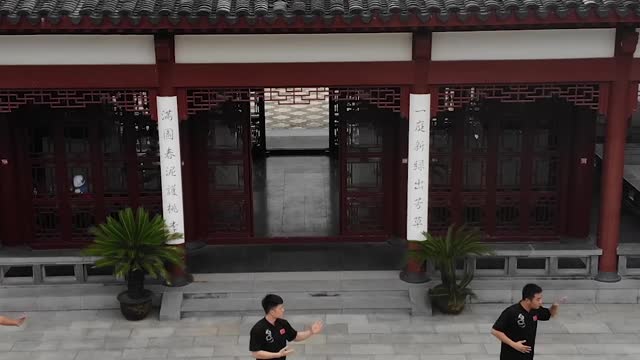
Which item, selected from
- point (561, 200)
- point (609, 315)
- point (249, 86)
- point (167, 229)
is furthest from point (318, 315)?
point (561, 200)

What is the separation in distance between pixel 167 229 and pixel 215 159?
2239 millimetres

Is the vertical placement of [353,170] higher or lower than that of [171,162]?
lower

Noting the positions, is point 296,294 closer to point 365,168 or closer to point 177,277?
point 177,277

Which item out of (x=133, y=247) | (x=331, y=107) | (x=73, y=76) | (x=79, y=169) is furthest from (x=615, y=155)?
(x=79, y=169)

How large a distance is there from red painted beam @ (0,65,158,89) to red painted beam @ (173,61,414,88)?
1.77ft

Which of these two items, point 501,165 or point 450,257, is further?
point 501,165

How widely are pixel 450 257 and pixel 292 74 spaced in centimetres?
311

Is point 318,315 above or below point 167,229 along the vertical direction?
below

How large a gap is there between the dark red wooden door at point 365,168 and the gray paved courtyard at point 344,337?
251cm

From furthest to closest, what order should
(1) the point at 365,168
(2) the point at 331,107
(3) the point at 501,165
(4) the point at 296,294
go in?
(2) the point at 331,107 → (1) the point at 365,168 → (3) the point at 501,165 → (4) the point at 296,294

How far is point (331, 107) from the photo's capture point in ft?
49.0

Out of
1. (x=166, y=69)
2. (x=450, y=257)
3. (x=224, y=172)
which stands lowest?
(x=450, y=257)

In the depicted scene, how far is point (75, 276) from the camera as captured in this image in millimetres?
10945

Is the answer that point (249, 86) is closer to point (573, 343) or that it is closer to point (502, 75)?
point (502, 75)
